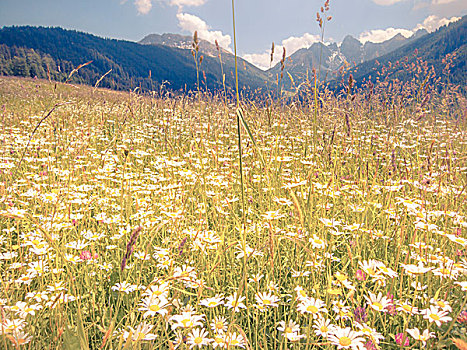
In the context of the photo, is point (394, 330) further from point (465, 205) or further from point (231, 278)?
point (465, 205)

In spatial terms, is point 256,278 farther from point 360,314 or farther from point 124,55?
point 124,55

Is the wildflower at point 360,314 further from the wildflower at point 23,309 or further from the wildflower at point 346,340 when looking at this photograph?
the wildflower at point 23,309

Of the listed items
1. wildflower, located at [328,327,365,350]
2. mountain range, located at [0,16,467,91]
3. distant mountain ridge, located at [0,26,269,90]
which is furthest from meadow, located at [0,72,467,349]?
distant mountain ridge, located at [0,26,269,90]

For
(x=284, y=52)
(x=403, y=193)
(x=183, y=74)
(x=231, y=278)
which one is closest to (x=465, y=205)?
Answer: (x=403, y=193)

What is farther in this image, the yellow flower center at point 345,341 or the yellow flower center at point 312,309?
the yellow flower center at point 312,309

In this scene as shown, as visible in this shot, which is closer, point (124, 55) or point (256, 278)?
point (256, 278)

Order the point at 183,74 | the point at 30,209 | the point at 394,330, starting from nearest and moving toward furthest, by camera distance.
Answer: the point at 394,330 → the point at 30,209 → the point at 183,74

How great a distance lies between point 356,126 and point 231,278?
13.2 ft

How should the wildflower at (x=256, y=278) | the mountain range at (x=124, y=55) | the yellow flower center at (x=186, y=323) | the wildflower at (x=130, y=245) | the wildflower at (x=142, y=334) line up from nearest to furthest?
1. the wildflower at (x=130, y=245)
2. the wildflower at (x=142, y=334)
3. the yellow flower center at (x=186, y=323)
4. the wildflower at (x=256, y=278)
5. the mountain range at (x=124, y=55)

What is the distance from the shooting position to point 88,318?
152 cm

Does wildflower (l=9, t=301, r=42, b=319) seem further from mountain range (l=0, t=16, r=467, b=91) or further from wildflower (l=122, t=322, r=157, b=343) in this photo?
mountain range (l=0, t=16, r=467, b=91)

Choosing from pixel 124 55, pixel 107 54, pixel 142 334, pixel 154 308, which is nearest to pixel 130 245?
pixel 142 334

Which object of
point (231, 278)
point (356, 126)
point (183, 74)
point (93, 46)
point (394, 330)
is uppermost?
point (93, 46)

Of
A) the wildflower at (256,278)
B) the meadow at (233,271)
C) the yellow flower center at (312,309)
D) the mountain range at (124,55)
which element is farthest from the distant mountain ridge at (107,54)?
the yellow flower center at (312,309)
